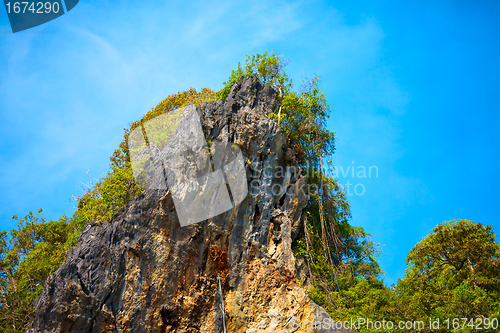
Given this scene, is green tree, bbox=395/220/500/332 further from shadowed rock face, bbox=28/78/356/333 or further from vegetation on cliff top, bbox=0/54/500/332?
shadowed rock face, bbox=28/78/356/333

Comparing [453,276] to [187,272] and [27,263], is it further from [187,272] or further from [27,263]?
[27,263]

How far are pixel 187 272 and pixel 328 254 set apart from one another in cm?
586

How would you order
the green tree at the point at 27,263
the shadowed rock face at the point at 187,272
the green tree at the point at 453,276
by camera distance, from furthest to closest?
the green tree at the point at 27,263, the shadowed rock face at the point at 187,272, the green tree at the point at 453,276

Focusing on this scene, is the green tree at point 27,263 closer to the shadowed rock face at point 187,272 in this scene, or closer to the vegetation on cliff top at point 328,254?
the vegetation on cliff top at point 328,254

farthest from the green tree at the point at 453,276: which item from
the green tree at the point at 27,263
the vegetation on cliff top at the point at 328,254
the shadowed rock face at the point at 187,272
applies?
the green tree at the point at 27,263

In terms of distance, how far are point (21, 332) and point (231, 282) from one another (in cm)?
1001

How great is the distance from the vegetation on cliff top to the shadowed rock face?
1472 mm

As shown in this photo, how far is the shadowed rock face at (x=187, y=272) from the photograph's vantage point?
37.3 feet

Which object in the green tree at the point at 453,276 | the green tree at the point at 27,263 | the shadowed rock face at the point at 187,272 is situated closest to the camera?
the green tree at the point at 453,276

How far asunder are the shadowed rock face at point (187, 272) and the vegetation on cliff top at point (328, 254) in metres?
1.47

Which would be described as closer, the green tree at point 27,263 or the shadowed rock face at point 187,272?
the shadowed rock face at point 187,272

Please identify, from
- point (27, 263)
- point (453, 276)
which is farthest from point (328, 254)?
point (27, 263)

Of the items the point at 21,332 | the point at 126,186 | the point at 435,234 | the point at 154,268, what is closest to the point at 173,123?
the point at 126,186

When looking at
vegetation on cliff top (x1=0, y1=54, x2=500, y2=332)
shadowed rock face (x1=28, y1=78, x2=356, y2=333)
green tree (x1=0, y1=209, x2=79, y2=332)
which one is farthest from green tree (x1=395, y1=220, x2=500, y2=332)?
green tree (x1=0, y1=209, x2=79, y2=332)
